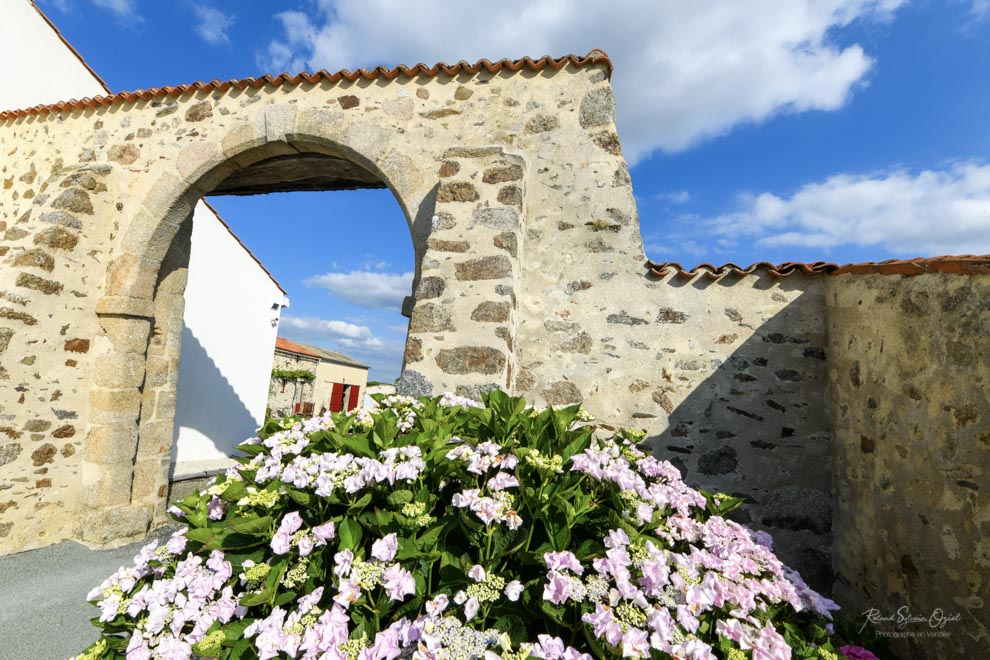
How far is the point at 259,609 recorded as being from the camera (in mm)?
1328

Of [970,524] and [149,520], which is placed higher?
[970,524]

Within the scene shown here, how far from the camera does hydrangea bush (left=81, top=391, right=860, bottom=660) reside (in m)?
1.14

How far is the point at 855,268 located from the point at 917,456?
50.2 inches

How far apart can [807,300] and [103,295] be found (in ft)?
21.4

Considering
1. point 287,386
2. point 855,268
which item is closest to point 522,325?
point 855,268

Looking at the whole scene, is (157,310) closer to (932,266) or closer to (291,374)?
(932,266)

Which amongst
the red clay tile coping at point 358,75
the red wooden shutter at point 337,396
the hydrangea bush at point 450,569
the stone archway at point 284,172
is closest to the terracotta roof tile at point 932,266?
the stone archway at point 284,172

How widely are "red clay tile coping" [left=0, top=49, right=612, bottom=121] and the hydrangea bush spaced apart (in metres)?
3.71

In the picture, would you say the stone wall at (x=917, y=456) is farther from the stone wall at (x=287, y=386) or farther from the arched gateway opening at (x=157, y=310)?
the stone wall at (x=287, y=386)

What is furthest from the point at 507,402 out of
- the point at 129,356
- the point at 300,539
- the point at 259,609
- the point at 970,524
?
the point at 129,356

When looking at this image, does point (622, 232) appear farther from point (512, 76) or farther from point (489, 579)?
point (489, 579)

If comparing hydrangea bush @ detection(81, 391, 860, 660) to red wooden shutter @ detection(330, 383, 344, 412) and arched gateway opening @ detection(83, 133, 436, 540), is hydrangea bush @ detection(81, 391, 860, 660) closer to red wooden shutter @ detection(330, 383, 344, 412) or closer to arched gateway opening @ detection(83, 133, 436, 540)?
arched gateway opening @ detection(83, 133, 436, 540)

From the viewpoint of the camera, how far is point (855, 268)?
3.10m

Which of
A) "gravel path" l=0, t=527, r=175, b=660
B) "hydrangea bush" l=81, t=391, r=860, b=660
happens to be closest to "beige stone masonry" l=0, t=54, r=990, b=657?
"gravel path" l=0, t=527, r=175, b=660
